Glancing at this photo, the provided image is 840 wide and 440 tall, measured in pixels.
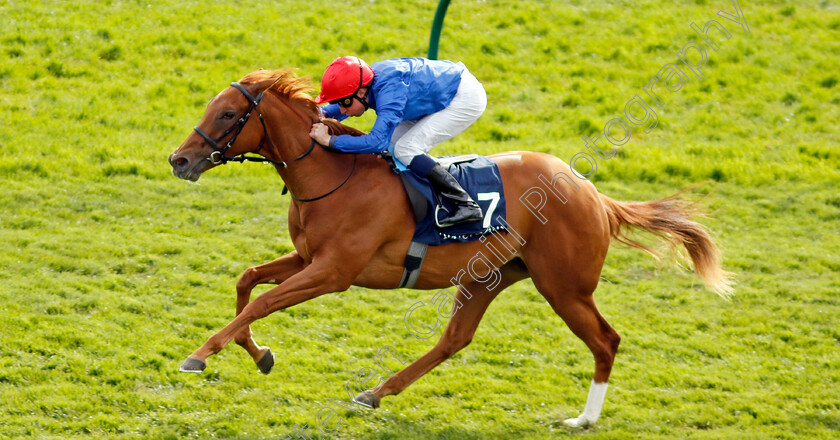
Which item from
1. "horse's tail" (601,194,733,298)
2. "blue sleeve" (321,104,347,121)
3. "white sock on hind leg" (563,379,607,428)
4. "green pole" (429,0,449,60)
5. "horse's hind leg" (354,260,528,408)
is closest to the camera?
"blue sleeve" (321,104,347,121)

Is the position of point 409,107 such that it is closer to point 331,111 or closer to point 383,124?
point 383,124

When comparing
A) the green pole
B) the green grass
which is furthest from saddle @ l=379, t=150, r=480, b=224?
the green pole

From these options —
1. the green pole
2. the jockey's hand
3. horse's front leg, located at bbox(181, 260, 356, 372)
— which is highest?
the green pole

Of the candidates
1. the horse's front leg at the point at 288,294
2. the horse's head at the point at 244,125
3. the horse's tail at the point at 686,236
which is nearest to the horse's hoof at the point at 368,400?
the horse's front leg at the point at 288,294

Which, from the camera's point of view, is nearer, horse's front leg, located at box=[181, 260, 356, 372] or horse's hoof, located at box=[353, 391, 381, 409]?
horse's front leg, located at box=[181, 260, 356, 372]

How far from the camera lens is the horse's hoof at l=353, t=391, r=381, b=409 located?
6461 millimetres

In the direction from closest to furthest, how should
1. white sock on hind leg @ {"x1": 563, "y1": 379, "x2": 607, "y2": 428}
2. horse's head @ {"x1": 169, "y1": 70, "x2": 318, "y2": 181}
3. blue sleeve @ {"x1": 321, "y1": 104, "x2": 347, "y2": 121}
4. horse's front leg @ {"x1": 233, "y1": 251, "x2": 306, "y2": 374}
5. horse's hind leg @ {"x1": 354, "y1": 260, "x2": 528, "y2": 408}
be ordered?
1. horse's head @ {"x1": 169, "y1": 70, "x2": 318, "y2": 181}
2. horse's front leg @ {"x1": 233, "y1": 251, "x2": 306, "y2": 374}
3. blue sleeve @ {"x1": 321, "y1": 104, "x2": 347, "y2": 121}
4. white sock on hind leg @ {"x1": 563, "y1": 379, "x2": 607, "y2": 428}
5. horse's hind leg @ {"x1": 354, "y1": 260, "x2": 528, "y2": 408}

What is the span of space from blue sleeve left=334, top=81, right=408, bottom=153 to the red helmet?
143 mm

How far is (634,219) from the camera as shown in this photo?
6699 millimetres

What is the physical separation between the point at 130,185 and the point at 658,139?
666 centimetres

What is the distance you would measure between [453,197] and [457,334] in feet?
4.03

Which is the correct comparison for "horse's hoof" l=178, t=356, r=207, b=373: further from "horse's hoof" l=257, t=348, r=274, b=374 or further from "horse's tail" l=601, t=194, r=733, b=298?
"horse's tail" l=601, t=194, r=733, b=298

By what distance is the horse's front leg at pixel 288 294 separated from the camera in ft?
17.6

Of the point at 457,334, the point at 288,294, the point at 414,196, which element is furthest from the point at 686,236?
the point at 288,294
